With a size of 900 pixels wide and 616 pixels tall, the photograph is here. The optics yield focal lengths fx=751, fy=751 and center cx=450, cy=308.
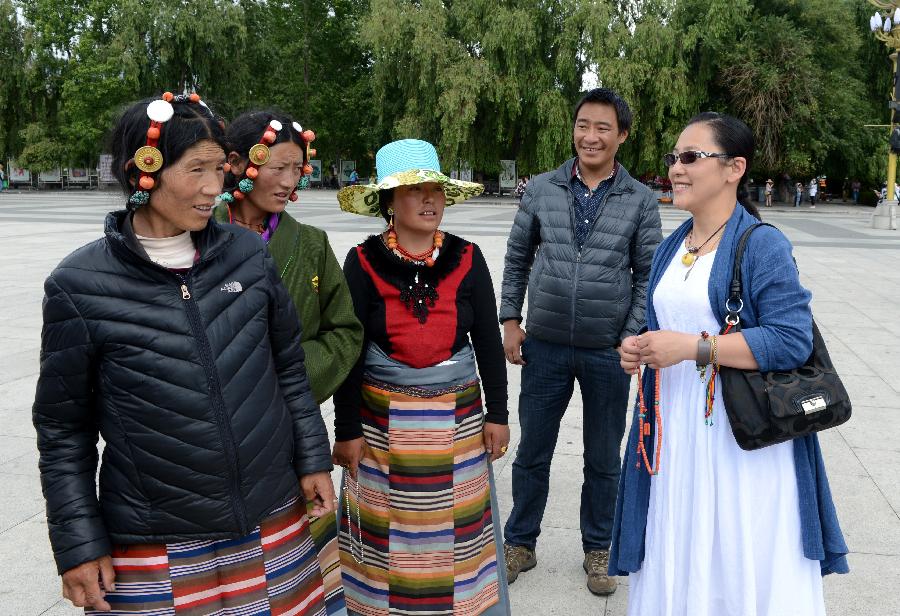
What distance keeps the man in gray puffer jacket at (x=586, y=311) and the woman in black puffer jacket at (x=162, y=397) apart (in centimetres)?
144

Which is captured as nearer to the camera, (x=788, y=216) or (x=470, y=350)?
(x=470, y=350)

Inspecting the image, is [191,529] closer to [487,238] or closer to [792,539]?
[792,539]

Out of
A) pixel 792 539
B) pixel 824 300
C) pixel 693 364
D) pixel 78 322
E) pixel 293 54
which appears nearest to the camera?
pixel 78 322

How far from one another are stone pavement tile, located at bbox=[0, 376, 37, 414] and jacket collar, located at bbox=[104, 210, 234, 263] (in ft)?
11.1

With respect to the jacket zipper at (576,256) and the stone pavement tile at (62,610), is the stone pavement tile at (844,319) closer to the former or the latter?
the jacket zipper at (576,256)

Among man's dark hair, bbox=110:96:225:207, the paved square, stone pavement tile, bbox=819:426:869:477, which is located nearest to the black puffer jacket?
man's dark hair, bbox=110:96:225:207

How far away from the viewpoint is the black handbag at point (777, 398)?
184 centimetres

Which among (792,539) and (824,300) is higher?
(792,539)

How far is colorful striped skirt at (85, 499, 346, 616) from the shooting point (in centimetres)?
162

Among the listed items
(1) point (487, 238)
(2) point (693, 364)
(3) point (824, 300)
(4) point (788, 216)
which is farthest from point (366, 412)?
(4) point (788, 216)

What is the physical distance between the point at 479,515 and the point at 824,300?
7.85 meters

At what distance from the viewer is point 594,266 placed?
285cm

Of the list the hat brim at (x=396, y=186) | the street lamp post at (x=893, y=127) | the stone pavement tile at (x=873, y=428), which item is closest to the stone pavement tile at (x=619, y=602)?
the hat brim at (x=396, y=186)

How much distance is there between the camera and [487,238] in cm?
1496
